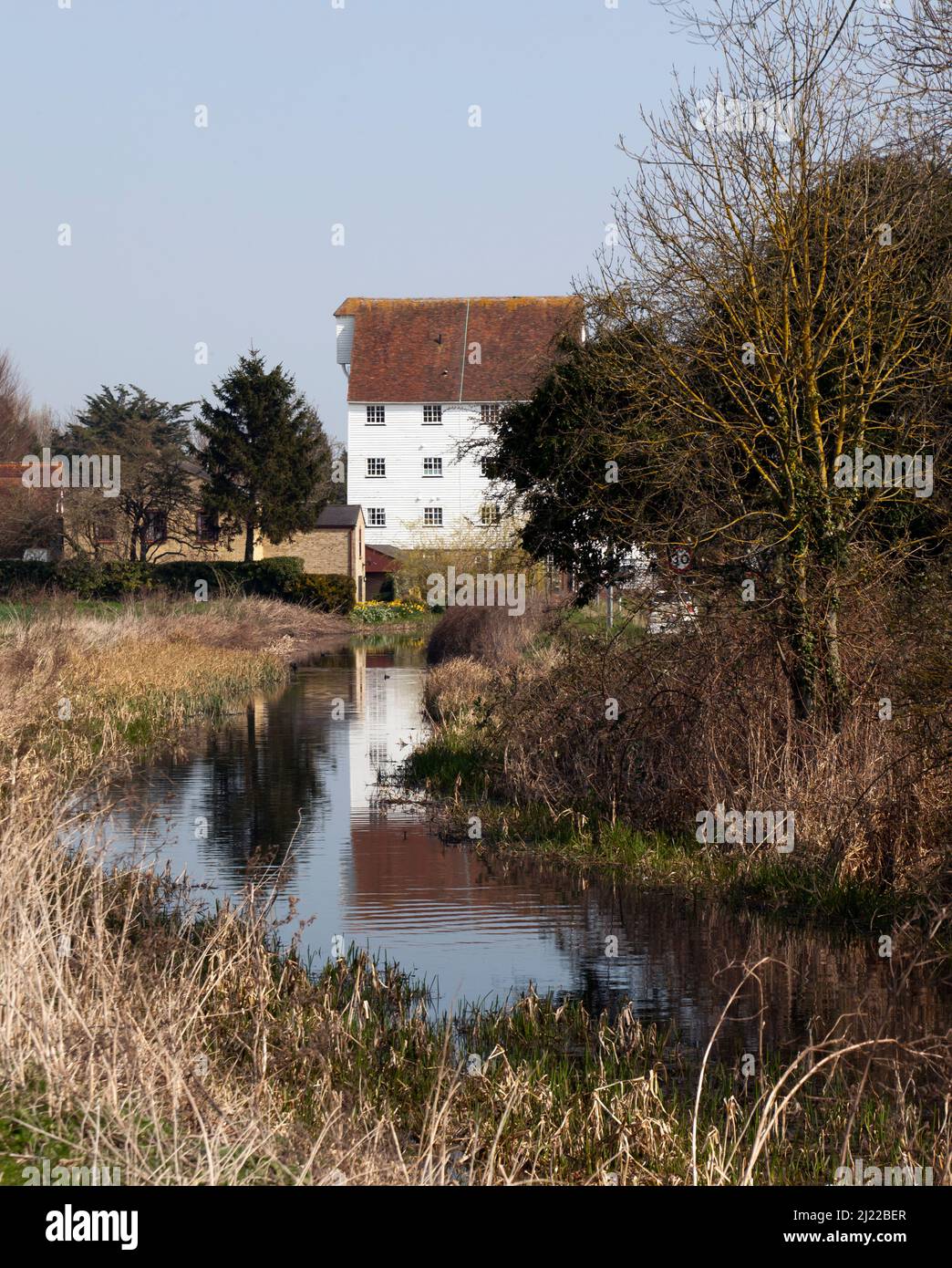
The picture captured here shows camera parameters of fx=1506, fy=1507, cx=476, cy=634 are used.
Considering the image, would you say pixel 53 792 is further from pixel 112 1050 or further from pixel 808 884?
pixel 112 1050

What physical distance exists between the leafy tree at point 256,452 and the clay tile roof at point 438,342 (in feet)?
36.3

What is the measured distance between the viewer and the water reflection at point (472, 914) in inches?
394

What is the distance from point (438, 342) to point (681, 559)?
2306 inches

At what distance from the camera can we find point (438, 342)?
2832 inches

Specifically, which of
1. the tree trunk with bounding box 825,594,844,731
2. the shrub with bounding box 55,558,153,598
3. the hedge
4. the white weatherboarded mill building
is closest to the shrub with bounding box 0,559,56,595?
the hedge

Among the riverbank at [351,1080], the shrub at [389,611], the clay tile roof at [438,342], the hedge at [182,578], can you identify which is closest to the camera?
the riverbank at [351,1080]

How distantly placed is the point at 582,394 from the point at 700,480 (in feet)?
9.49

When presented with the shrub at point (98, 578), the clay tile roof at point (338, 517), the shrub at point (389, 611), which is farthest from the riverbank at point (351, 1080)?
the clay tile roof at point (338, 517)

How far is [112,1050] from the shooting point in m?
6.00

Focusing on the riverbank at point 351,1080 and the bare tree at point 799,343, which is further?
the bare tree at point 799,343

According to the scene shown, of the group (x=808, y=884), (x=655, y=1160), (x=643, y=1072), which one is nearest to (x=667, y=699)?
(x=808, y=884)

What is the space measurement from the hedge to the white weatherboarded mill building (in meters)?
A: 9.03

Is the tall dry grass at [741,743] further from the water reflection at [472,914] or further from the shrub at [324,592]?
the shrub at [324,592]

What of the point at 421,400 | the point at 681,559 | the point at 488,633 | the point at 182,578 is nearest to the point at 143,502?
the point at 182,578
